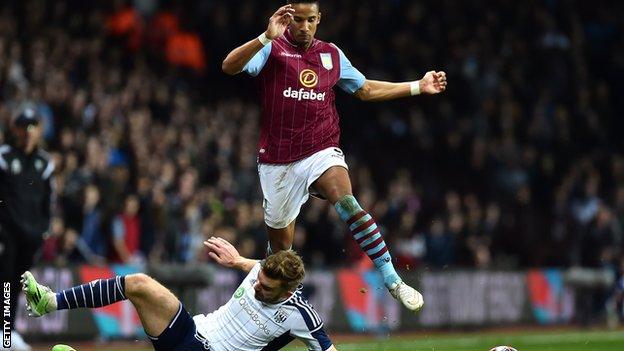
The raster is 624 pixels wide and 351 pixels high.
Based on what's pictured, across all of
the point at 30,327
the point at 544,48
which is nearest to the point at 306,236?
the point at 30,327

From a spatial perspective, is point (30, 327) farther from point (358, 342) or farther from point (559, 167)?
point (559, 167)

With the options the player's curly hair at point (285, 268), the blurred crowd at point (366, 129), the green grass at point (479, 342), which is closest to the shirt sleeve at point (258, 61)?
the player's curly hair at point (285, 268)

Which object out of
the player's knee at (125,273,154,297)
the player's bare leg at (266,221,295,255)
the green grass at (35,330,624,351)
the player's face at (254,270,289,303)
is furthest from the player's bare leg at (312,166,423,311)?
the green grass at (35,330,624,351)

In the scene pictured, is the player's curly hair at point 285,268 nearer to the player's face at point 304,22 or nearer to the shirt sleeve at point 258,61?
the shirt sleeve at point 258,61

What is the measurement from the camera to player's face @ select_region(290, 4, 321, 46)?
465 inches

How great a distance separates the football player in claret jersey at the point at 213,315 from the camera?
1067 centimetres

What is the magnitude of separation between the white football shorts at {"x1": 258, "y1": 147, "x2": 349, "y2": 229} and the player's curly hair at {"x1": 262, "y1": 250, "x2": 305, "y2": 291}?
1.77 meters

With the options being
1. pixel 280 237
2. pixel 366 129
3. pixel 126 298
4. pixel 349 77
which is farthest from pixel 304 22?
pixel 366 129

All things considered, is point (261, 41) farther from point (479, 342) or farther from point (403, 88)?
point (479, 342)

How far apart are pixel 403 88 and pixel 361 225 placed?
1.51 meters

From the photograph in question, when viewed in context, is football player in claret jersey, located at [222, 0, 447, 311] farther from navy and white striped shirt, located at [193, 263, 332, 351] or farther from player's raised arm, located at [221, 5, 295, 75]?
navy and white striped shirt, located at [193, 263, 332, 351]

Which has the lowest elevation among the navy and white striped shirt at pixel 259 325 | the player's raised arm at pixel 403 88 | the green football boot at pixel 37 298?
the navy and white striped shirt at pixel 259 325

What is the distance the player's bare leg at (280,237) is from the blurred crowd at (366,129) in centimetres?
505

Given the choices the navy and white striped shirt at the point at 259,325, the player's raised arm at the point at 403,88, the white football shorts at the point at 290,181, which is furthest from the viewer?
the player's raised arm at the point at 403,88
